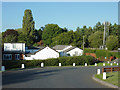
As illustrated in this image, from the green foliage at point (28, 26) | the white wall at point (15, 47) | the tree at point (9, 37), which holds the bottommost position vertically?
the white wall at point (15, 47)

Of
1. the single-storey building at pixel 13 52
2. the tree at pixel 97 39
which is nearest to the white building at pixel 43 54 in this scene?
the single-storey building at pixel 13 52

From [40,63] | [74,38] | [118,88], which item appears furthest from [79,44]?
[118,88]

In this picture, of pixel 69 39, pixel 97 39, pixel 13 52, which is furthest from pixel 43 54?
pixel 97 39

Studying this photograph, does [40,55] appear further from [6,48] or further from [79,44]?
[79,44]

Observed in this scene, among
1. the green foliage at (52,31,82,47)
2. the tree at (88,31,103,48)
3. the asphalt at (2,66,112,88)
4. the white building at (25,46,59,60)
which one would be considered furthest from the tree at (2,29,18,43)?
the asphalt at (2,66,112,88)

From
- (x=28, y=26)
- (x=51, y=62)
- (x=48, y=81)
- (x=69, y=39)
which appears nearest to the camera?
(x=48, y=81)

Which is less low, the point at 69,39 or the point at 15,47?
the point at 69,39

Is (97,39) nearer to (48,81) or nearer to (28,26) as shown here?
(28,26)

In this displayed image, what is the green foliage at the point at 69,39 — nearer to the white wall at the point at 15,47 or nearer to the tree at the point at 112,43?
the tree at the point at 112,43

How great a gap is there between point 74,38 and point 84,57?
55376 mm

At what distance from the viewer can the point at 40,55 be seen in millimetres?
52719

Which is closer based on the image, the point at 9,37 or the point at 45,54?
the point at 45,54

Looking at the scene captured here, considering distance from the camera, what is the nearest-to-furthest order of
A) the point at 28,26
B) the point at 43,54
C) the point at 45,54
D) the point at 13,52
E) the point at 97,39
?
the point at 43,54 → the point at 45,54 → the point at 13,52 → the point at 97,39 → the point at 28,26

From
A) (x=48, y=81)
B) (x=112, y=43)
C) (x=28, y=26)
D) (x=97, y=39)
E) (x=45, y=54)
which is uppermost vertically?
(x=28, y=26)
